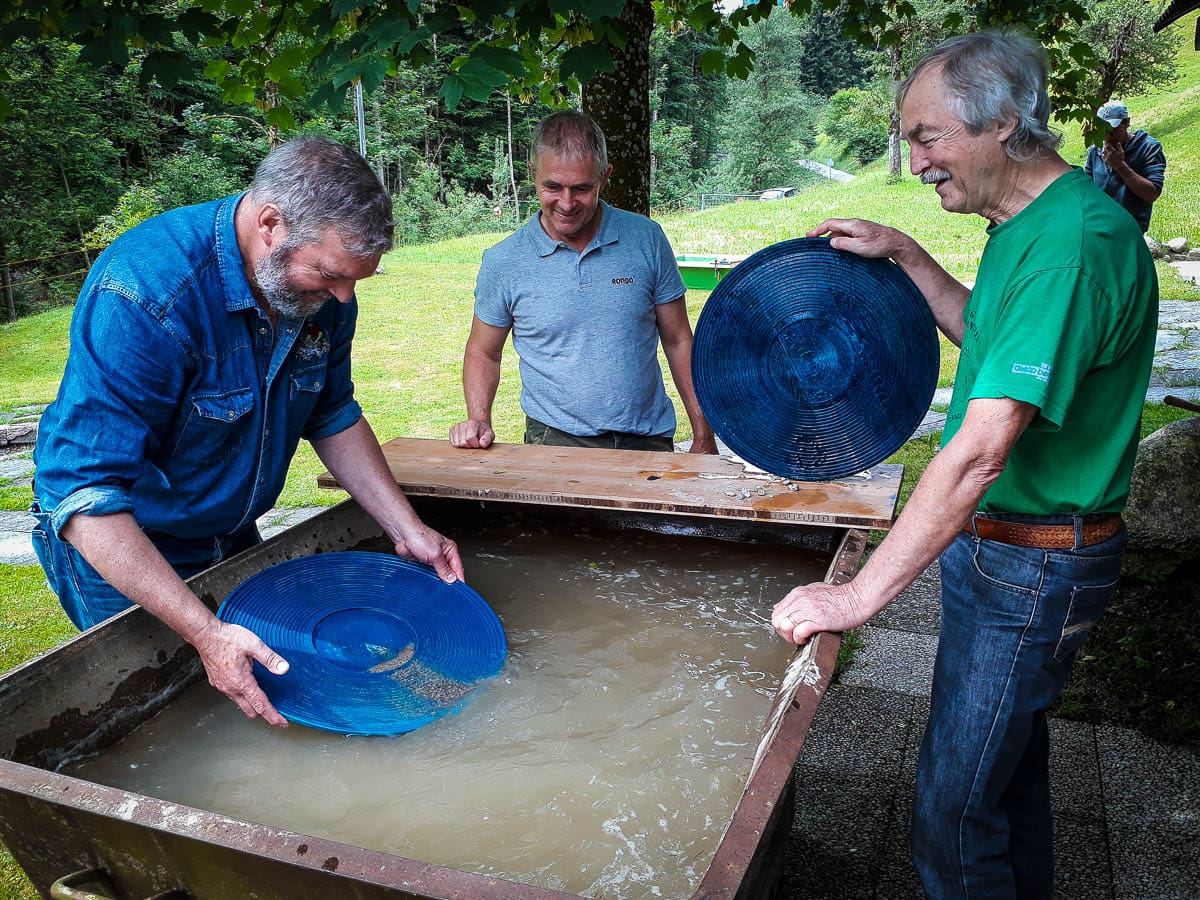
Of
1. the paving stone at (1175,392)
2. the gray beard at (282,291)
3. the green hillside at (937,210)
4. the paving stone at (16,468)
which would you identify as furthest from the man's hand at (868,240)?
the green hillside at (937,210)

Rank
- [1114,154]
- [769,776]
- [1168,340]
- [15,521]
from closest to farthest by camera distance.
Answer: [769,776] → [15,521] → [1114,154] → [1168,340]

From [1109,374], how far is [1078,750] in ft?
6.44

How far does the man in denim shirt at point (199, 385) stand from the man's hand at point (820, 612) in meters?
0.97

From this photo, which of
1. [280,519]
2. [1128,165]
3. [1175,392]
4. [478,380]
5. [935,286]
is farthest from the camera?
[1175,392]

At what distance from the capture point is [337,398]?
2.39 m

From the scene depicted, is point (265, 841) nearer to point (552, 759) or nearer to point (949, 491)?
point (552, 759)

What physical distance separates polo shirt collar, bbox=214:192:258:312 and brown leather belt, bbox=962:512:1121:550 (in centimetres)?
153

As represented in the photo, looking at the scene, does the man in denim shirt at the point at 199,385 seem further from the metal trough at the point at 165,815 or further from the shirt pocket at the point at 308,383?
the metal trough at the point at 165,815

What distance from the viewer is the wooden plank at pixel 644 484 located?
7.53 ft

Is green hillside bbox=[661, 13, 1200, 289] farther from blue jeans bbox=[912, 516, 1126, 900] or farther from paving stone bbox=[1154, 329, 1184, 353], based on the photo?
blue jeans bbox=[912, 516, 1126, 900]

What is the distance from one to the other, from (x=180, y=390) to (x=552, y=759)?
3.51ft

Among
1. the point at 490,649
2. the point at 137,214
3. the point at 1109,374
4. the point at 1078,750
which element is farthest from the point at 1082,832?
the point at 137,214

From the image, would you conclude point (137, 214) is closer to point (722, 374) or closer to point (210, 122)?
point (210, 122)

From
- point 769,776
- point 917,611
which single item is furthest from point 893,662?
point 769,776
